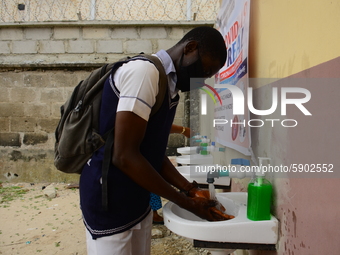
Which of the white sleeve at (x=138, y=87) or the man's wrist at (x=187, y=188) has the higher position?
the white sleeve at (x=138, y=87)

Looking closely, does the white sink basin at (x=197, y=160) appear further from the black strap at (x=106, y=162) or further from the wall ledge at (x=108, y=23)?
the wall ledge at (x=108, y=23)

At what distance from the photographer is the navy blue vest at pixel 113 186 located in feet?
3.09

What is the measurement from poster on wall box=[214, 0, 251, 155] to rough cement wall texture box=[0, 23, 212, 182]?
2.17 meters

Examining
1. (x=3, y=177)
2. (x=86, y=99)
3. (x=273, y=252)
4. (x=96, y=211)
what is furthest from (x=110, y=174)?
(x=3, y=177)

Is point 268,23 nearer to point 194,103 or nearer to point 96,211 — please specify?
point 96,211

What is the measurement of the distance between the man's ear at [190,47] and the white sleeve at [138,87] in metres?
0.23

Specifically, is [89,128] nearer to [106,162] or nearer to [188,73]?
[106,162]

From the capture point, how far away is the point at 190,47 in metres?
1.05

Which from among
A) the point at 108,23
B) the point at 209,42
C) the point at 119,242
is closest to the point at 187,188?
the point at 119,242

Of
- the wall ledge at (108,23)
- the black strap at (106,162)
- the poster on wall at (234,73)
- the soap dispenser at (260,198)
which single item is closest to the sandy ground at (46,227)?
the poster on wall at (234,73)

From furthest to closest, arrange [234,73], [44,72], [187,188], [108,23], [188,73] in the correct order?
[44,72], [108,23], [234,73], [187,188], [188,73]

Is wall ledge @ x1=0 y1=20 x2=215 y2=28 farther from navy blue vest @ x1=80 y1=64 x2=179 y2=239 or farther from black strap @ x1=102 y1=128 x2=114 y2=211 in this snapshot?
black strap @ x1=102 y1=128 x2=114 y2=211

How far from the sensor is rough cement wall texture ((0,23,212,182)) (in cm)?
412

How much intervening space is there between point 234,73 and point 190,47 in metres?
0.72
